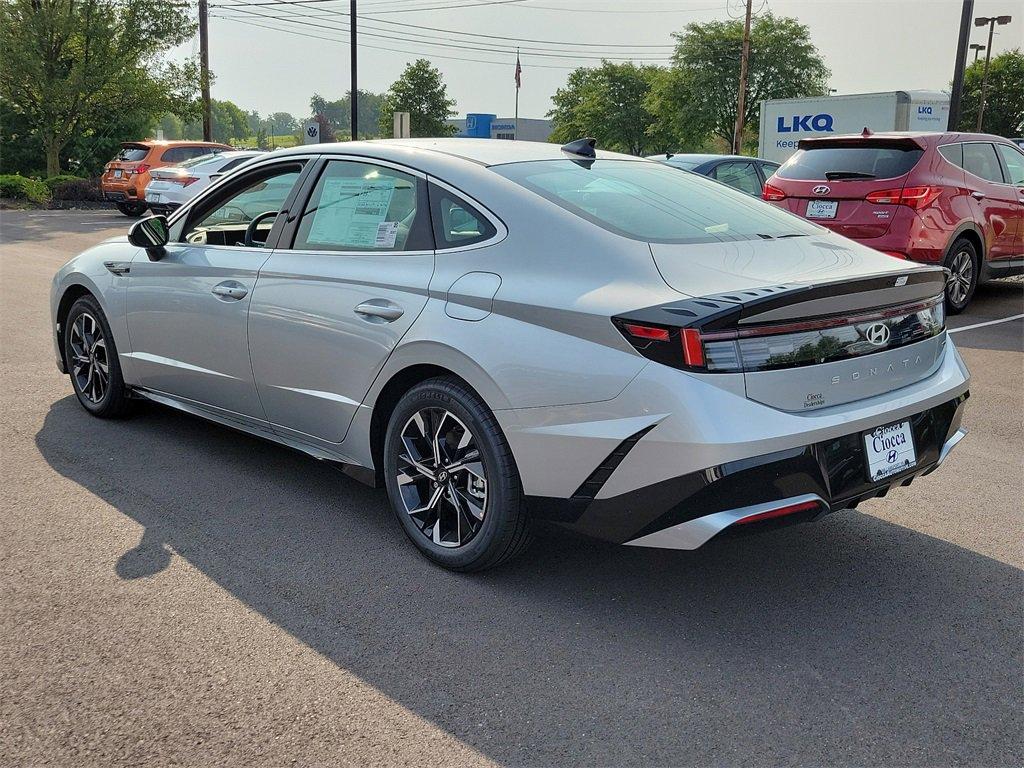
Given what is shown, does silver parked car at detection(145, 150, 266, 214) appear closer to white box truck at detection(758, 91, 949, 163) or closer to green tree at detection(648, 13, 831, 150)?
white box truck at detection(758, 91, 949, 163)

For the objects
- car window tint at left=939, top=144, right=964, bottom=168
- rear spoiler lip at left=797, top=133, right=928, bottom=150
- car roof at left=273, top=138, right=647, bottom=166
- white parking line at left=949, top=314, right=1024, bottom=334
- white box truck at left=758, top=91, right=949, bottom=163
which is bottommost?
white parking line at left=949, top=314, right=1024, bottom=334

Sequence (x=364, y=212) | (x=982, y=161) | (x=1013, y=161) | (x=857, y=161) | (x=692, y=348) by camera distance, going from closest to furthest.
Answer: (x=692, y=348) < (x=364, y=212) < (x=857, y=161) < (x=982, y=161) < (x=1013, y=161)

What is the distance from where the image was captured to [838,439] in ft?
10.2

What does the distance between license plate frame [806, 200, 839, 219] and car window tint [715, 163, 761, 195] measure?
10.5 ft

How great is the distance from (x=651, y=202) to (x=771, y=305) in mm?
971

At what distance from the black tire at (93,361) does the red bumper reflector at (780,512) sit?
377cm

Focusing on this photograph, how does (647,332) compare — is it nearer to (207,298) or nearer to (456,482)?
(456,482)

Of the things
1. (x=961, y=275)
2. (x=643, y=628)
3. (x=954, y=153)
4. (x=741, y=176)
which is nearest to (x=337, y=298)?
(x=643, y=628)

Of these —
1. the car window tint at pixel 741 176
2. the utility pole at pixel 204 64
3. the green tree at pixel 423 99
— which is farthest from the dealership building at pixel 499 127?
the car window tint at pixel 741 176

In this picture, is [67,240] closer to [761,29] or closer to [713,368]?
[713,368]

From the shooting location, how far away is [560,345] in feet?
10.5

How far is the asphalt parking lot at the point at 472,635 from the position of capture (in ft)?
8.60

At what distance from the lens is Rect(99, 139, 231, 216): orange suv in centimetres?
2230

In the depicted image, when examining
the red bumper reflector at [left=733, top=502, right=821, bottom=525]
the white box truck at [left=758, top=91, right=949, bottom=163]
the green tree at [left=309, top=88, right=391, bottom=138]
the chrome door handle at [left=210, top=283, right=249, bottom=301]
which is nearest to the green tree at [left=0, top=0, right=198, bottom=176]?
the white box truck at [left=758, top=91, right=949, bottom=163]
